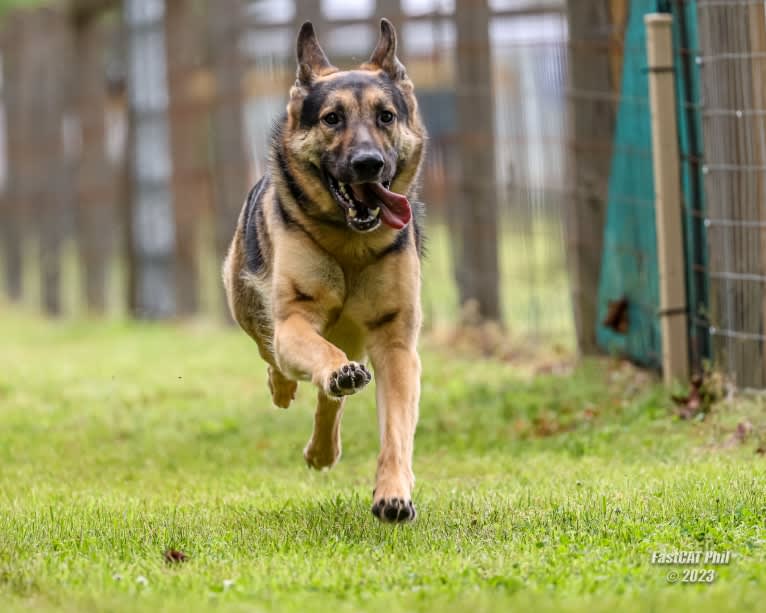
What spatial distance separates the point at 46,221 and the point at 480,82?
11.6 meters

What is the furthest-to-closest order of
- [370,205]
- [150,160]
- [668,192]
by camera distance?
[150,160], [668,192], [370,205]

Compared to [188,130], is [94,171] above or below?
below

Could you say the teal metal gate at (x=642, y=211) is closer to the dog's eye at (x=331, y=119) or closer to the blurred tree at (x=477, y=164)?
the blurred tree at (x=477, y=164)

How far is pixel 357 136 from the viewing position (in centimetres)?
559

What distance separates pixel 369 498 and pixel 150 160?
1126 centimetres

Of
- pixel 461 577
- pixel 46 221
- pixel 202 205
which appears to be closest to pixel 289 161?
pixel 461 577

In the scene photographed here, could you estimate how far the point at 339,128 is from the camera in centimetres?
571

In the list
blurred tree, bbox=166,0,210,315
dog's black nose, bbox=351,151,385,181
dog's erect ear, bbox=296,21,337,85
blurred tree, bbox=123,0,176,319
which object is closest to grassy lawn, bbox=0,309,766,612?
dog's black nose, bbox=351,151,385,181

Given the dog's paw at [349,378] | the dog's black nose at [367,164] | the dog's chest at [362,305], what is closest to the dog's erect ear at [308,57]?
the dog's black nose at [367,164]

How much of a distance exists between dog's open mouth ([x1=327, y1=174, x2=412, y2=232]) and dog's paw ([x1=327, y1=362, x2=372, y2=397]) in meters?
0.81

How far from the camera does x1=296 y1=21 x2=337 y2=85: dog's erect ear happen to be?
6008mm

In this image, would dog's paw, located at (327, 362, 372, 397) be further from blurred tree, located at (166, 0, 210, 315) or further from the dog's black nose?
blurred tree, located at (166, 0, 210, 315)

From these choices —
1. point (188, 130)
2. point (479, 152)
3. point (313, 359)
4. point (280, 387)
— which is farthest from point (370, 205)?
point (188, 130)

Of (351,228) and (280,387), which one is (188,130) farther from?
(351,228)
